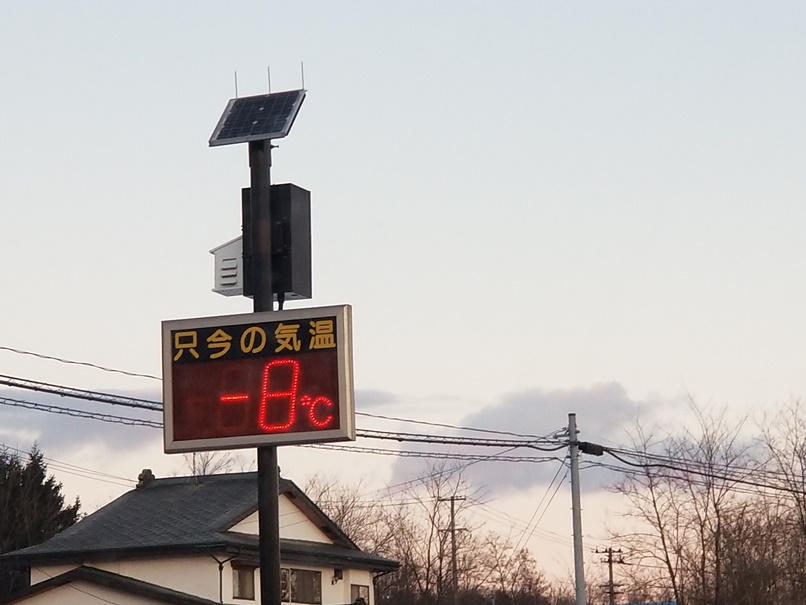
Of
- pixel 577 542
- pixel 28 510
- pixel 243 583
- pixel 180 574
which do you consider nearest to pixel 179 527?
pixel 180 574

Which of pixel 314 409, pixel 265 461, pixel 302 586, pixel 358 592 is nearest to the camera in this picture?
pixel 314 409

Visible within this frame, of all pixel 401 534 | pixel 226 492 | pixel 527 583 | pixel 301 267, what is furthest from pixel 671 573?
pixel 527 583

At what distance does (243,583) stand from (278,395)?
84.7ft

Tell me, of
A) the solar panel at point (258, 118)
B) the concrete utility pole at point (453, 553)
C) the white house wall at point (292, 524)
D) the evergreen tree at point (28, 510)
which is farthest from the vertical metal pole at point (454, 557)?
the solar panel at point (258, 118)

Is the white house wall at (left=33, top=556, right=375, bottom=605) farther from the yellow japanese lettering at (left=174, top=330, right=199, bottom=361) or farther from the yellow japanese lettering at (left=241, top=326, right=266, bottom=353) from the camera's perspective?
the yellow japanese lettering at (left=241, top=326, right=266, bottom=353)

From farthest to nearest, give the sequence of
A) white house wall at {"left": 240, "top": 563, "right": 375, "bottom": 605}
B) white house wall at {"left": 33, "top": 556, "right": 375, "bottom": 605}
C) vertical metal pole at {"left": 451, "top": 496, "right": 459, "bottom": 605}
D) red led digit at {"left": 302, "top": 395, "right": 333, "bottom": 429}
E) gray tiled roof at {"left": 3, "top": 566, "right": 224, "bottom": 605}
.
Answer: vertical metal pole at {"left": 451, "top": 496, "right": 459, "bottom": 605} < white house wall at {"left": 240, "top": 563, "right": 375, "bottom": 605} < white house wall at {"left": 33, "top": 556, "right": 375, "bottom": 605} < gray tiled roof at {"left": 3, "top": 566, "right": 224, "bottom": 605} < red led digit at {"left": 302, "top": 395, "right": 333, "bottom": 429}

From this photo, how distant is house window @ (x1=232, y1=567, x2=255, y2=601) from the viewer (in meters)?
34.0

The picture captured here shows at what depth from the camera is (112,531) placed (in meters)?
36.1

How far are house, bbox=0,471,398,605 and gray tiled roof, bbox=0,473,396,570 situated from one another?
29 millimetres

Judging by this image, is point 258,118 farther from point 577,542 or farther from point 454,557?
point 454,557

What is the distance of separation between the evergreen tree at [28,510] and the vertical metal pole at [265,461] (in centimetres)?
4746

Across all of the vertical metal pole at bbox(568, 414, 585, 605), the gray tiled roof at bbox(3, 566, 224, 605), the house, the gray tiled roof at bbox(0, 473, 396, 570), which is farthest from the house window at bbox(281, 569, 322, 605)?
the vertical metal pole at bbox(568, 414, 585, 605)

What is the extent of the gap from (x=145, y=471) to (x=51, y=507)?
17443 millimetres

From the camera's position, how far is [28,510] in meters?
55.4
